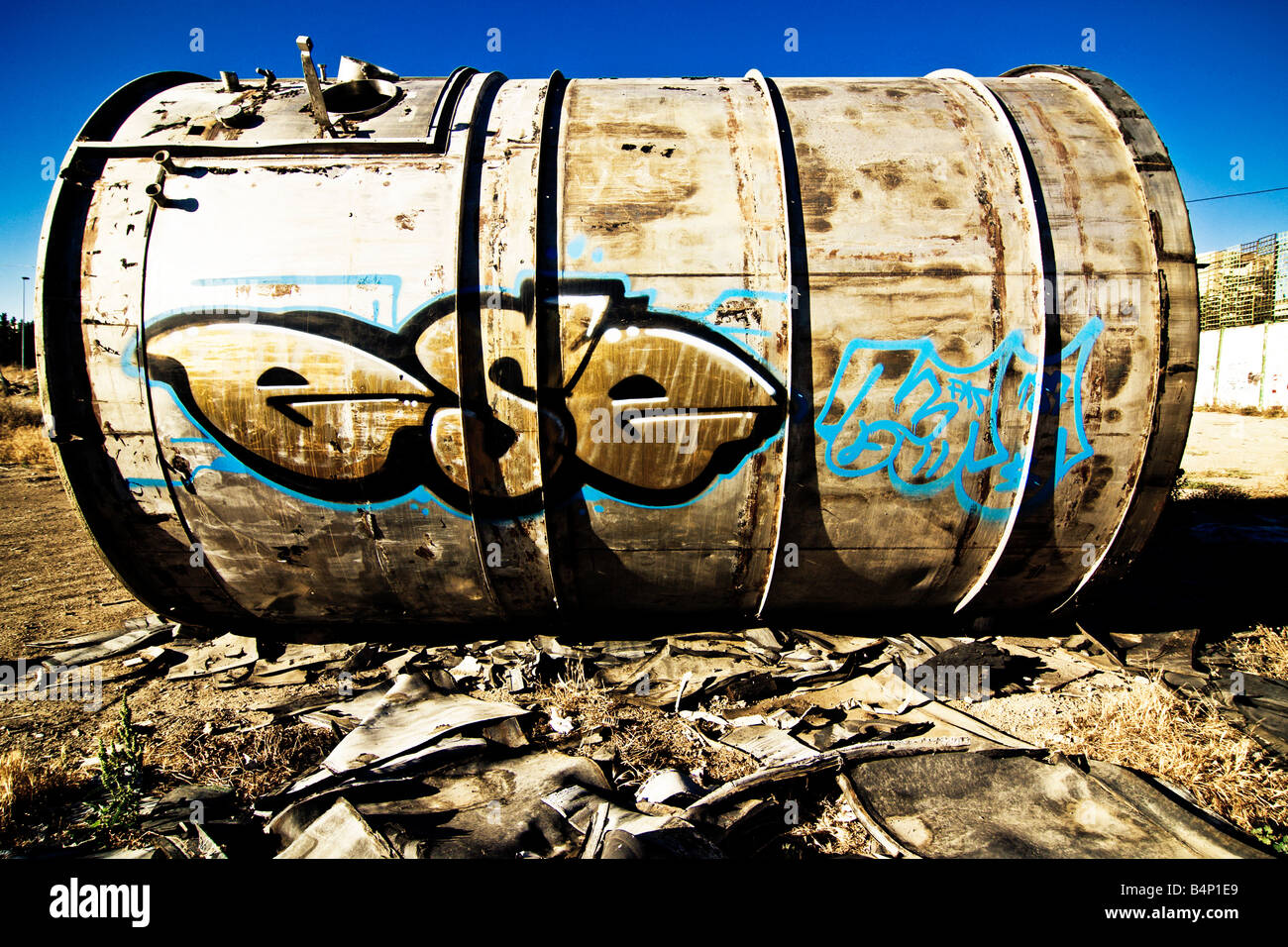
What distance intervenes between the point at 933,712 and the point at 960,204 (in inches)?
125

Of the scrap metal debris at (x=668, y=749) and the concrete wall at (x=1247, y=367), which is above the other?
the concrete wall at (x=1247, y=367)

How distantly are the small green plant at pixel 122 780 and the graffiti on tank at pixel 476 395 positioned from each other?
1.63 m

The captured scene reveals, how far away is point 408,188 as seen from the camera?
4156 mm

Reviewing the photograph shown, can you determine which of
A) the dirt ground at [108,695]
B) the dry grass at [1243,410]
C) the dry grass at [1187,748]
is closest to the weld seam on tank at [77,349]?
the dirt ground at [108,695]

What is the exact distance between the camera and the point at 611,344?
3.99 metres

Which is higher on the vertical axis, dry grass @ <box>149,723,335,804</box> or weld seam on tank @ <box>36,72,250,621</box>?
weld seam on tank @ <box>36,72,250,621</box>

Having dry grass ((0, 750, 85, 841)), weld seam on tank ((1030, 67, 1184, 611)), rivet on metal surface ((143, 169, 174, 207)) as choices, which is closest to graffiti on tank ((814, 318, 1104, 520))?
weld seam on tank ((1030, 67, 1184, 611))

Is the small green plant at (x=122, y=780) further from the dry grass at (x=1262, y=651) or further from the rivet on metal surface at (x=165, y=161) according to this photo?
the dry grass at (x=1262, y=651)

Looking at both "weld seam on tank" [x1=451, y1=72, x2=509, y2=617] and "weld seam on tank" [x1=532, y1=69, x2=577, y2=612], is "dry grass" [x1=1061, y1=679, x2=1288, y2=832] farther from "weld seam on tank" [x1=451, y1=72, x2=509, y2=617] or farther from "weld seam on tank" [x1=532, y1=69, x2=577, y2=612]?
"weld seam on tank" [x1=451, y1=72, x2=509, y2=617]

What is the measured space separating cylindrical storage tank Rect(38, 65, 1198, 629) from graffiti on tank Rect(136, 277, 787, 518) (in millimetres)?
18

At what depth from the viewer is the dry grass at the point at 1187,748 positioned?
3.36 metres

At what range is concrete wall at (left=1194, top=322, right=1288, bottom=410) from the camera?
21.7 meters

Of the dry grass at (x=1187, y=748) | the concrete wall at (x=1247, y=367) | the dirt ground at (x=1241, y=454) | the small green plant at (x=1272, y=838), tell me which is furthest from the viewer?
the concrete wall at (x=1247, y=367)
